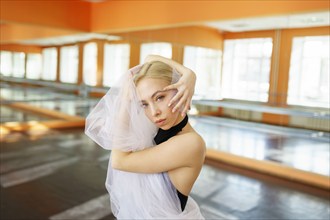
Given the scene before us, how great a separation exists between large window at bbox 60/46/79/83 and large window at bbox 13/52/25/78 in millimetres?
850

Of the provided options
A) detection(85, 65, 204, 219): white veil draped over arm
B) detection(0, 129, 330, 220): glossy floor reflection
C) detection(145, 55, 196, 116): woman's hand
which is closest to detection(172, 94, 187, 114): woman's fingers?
detection(145, 55, 196, 116): woman's hand

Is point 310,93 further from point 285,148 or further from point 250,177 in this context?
point 250,177

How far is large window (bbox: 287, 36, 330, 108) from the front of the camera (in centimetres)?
477

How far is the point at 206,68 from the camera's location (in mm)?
6285

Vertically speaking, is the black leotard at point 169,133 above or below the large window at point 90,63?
below

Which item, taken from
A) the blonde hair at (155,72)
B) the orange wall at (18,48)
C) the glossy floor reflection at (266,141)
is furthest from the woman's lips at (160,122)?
the orange wall at (18,48)

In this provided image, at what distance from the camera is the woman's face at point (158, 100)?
2.79 feet

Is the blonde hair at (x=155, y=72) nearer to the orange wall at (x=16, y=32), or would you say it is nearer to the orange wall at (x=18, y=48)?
the orange wall at (x=18, y=48)

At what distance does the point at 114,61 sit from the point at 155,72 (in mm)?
7146

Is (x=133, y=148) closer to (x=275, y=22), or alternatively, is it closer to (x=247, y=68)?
(x=275, y=22)

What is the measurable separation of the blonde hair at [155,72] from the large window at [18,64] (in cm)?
667

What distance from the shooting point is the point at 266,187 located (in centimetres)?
440

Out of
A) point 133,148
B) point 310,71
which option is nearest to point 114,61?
point 310,71

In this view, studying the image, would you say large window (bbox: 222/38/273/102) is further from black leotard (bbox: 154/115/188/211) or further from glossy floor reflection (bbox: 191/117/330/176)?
black leotard (bbox: 154/115/188/211)
